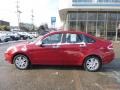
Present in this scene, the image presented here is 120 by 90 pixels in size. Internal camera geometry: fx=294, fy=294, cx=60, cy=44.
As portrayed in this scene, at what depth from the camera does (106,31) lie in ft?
147

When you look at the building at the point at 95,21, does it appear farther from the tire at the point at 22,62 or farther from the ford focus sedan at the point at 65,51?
the tire at the point at 22,62

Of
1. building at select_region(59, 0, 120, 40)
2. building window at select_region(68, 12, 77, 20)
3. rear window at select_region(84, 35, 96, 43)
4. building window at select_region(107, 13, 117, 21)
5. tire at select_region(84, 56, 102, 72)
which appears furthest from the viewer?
building window at select_region(68, 12, 77, 20)

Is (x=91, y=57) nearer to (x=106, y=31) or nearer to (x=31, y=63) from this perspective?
(x=31, y=63)

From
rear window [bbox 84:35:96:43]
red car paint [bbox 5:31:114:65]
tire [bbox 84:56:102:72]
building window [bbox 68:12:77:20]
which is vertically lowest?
tire [bbox 84:56:102:72]

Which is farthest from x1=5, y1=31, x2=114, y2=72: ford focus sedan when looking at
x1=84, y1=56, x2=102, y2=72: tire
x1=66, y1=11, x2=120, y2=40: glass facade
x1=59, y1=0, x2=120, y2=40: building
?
x1=66, y1=11, x2=120, y2=40: glass facade

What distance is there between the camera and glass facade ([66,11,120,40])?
44.9 meters

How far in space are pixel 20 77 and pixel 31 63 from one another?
178 centimetres

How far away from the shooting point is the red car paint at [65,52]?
11.4 metres

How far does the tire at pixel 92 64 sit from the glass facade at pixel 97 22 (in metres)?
33.5

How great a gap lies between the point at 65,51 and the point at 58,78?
70.7 inches

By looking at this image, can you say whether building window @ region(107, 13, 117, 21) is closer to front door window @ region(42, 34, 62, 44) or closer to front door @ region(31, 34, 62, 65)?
front door window @ region(42, 34, 62, 44)

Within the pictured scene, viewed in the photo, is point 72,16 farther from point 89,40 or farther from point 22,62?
point 22,62

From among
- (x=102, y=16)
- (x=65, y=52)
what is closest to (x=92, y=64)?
(x=65, y=52)

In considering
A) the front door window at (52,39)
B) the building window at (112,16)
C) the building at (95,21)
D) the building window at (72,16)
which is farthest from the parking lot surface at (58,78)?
the building window at (112,16)
